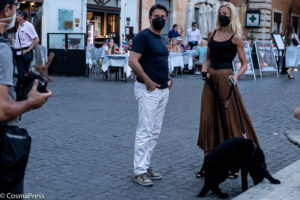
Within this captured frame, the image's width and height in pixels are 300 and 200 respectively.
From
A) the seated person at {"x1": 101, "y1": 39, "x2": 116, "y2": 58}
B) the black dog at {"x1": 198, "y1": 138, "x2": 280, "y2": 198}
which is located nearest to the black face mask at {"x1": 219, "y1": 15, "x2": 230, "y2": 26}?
the black dog at {"x1": 198, "y1": 138, "x2": 280, "y2": 198}

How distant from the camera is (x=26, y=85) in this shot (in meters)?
2.64

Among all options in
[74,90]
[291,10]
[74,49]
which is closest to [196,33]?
[74,49]

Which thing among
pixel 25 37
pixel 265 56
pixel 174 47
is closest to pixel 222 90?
pixel 25 37

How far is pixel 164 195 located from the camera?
15.1 feet

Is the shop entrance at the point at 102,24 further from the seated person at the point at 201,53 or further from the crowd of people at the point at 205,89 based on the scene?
the crowd of people at the point at 205,89

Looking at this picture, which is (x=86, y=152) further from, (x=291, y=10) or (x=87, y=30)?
(x=291, y=10)

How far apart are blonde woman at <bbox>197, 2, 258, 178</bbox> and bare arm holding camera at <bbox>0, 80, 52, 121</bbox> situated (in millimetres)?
2937

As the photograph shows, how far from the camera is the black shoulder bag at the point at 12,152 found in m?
2.48

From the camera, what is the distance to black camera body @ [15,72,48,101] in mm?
2613

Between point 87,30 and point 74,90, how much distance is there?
1072cm

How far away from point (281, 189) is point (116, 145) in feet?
8.61

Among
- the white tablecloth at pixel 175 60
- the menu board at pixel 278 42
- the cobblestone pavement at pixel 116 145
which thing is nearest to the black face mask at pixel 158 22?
the cobblestone pavement at pixel 116 145

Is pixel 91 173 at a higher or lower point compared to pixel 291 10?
lower

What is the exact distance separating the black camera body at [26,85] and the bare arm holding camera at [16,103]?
0.03 m
